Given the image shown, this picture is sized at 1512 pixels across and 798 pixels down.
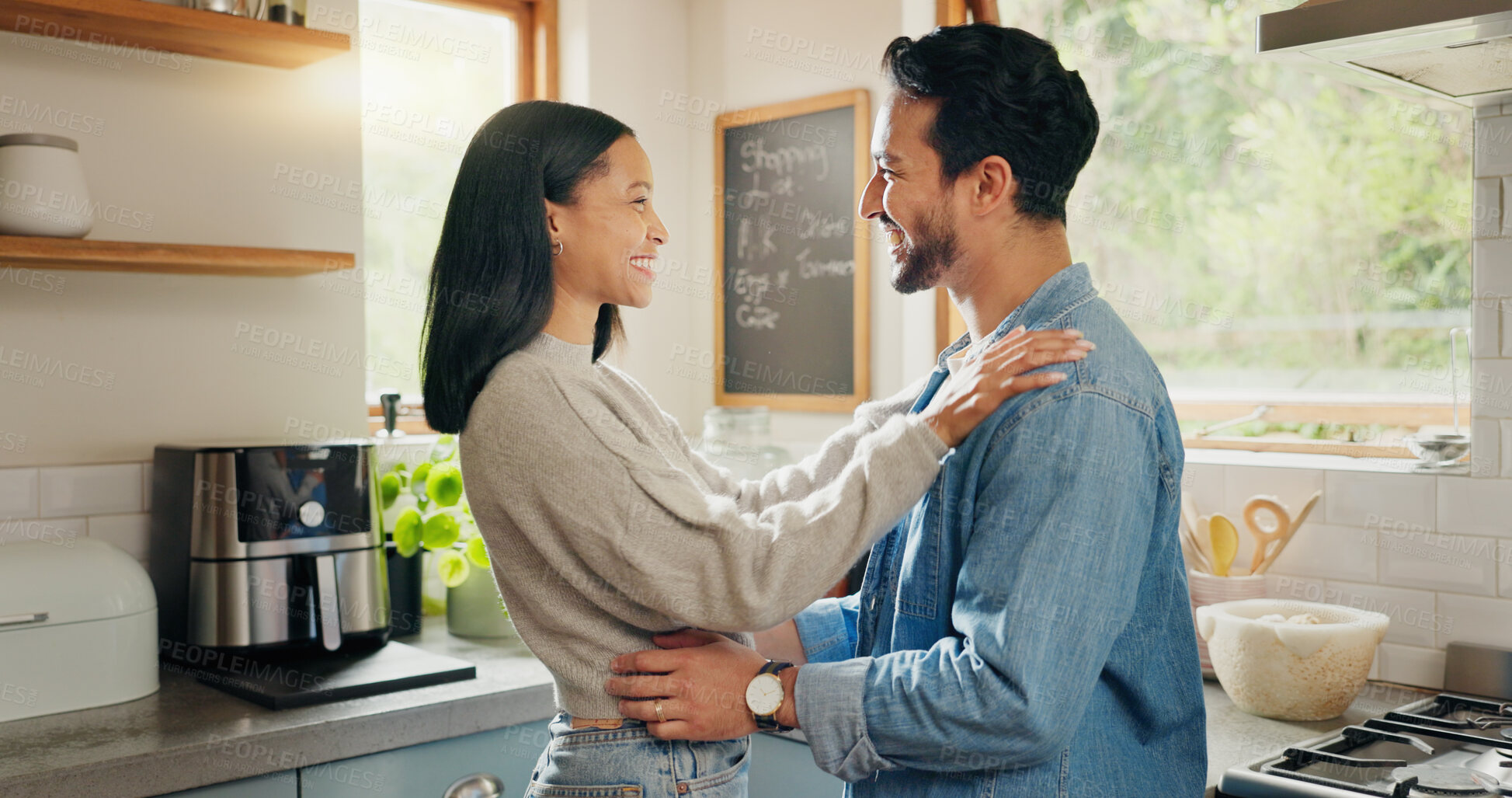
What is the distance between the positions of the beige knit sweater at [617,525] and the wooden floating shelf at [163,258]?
108 centimetres

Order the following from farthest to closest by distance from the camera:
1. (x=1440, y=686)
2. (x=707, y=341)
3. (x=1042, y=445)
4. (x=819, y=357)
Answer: (x=707, y=341) → (x=819, y=357) → (x=1440, y=686) → (x=1042, y=445)

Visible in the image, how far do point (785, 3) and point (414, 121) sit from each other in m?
0.93

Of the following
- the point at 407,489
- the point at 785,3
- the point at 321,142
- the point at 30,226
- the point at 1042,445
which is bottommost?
the point at 407,489

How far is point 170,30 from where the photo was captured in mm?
2002

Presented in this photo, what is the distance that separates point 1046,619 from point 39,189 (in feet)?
5.64

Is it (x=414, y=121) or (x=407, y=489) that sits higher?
(x=414, y=121)

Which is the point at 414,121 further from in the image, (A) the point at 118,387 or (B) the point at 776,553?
(B) the point at 776,553

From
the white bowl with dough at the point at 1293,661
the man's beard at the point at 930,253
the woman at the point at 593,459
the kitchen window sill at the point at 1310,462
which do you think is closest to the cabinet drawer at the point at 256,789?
the woman at the point at 593,459

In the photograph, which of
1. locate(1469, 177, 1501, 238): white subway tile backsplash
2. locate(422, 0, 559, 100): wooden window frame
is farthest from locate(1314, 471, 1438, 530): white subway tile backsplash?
locate(422, 0, 559, 100): wooden window frame

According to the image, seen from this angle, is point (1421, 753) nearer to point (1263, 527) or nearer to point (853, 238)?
point (1263, 527)

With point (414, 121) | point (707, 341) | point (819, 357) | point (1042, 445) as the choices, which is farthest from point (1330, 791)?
point (414, 121)

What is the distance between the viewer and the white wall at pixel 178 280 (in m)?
2.05

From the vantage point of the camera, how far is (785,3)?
2.81 metres

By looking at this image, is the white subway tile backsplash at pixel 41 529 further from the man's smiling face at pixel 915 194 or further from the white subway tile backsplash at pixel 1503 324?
the white subway tile backsplash at pixel 1503 324
